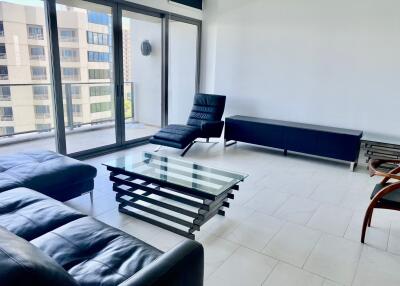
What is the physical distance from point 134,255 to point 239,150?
12.6 feet

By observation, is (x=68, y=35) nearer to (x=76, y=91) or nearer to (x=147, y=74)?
(x=76, y=91)

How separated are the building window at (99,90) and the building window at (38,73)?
851 millimetres

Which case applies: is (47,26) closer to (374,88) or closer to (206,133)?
(206,133)

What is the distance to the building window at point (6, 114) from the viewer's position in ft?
13.7

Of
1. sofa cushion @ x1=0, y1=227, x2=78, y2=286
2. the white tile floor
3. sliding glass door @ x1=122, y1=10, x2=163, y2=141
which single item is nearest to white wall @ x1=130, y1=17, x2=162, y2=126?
sliding glass door @ x1=122, y1=10, x2=163, y2=141

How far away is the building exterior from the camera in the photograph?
3.73 m

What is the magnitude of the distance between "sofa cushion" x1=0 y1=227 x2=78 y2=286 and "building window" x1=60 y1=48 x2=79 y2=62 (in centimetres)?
339

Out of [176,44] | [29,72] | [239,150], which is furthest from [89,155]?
[176,44]

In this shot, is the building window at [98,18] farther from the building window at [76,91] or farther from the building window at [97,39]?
the building window at [76,91]

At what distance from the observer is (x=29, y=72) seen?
4.05 meters

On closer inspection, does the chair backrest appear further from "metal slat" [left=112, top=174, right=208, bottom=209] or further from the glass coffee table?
"metal slat" [left=112, top=174, right=208, bottom=209]

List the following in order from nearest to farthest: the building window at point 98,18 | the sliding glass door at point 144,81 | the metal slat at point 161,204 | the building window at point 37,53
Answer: the metal slat at point 161,204 → the building window at point 37,53 → the building window at point 98,18 → the sliding glass door at point 144,81

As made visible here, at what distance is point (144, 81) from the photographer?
6027 mm

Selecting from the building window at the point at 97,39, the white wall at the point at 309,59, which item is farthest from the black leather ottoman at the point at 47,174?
the white wall at the point at 309,59
